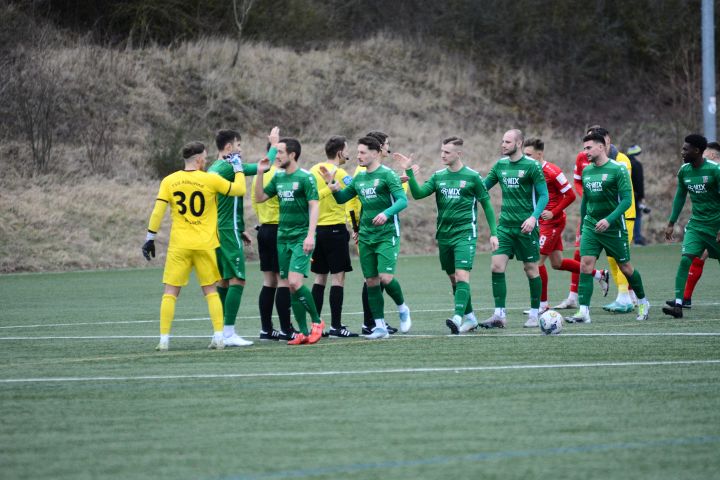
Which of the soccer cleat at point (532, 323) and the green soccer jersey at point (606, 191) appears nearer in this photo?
the soccer cleat at point (532, 323)

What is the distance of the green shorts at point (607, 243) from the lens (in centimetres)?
1323

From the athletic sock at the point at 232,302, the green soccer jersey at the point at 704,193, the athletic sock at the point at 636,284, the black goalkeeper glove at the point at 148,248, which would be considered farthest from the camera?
the green soccer jersey at the point at 704,193

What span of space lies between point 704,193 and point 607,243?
5.12 feet

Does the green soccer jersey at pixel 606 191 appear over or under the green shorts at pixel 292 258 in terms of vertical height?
over

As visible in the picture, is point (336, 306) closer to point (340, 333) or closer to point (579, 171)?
point (340, 333)

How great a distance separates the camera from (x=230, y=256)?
39.7 feet

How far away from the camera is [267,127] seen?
36.4m

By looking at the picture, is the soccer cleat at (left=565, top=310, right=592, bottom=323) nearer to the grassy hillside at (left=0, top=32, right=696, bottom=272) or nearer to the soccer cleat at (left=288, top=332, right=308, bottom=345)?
the soccer cleat at (left=288, top=332, right=308, bottom=345)

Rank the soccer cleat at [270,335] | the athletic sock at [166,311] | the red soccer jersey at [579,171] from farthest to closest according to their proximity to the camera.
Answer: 1. the red soccer jersey at [579,171]
2. the soccer cleat at [270,335]
3. the athletic sock at [166,311]

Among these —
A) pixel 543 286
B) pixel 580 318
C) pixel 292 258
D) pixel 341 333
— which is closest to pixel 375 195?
pixel 292 258

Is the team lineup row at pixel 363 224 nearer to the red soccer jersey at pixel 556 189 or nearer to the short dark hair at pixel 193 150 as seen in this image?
the short dark hair at pixel 193 150

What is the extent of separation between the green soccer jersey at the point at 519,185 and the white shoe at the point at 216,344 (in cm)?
375

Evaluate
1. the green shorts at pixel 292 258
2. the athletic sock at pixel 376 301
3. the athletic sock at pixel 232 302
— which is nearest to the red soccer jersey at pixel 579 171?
the athletic sock at pixel 376 301

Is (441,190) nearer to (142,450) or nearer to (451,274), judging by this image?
(451,274)
